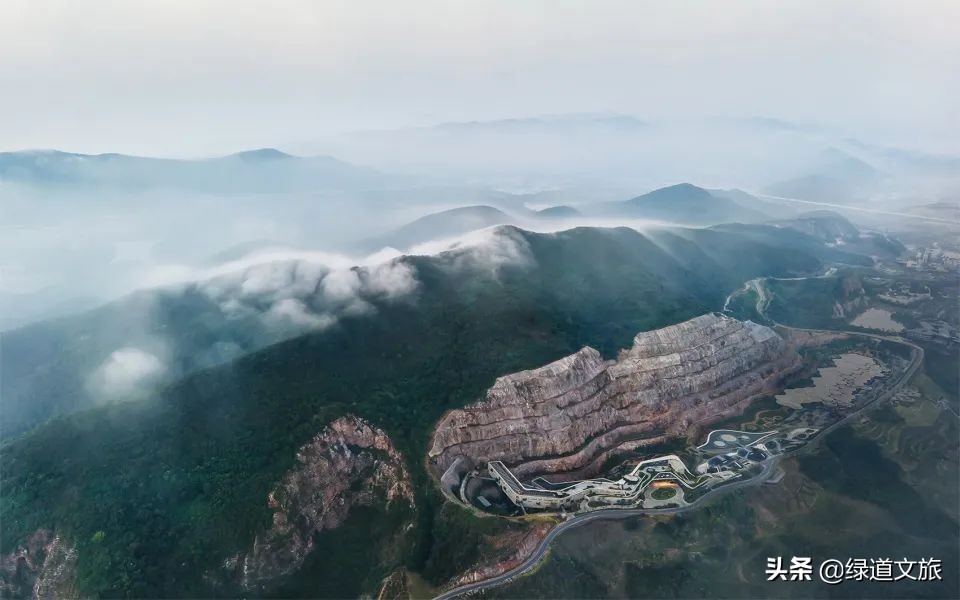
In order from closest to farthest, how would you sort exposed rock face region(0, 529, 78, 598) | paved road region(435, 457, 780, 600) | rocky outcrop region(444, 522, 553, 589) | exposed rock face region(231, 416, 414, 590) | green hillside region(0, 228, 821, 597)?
exposed rock face region(0, 529, 78, 598) < green hillside region(0, 228, 821, 597) < exposed rock face region(231, 416, 414, 590) < paved road region(435, 457, 780, 600) < rocky outcrop region(444, 522, 553, 589)

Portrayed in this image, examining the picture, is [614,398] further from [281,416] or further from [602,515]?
[281,416]

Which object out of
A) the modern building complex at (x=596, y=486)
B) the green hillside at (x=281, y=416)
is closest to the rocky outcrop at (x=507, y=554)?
the green hillside at (x=281, y=416)

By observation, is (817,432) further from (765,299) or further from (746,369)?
(765,299)

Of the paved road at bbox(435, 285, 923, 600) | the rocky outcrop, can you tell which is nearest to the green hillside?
the rocky outcrop

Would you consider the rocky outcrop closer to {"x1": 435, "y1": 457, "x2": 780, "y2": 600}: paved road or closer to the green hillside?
{"x1": 435, "y1": 457, "x2": 780, "y2": 600}: paved road

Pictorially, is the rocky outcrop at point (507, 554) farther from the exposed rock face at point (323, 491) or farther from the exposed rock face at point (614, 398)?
the exposed rock face at point (614, 398)

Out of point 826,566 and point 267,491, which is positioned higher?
point 267,491

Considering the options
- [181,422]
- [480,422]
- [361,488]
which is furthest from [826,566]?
[181,422]
